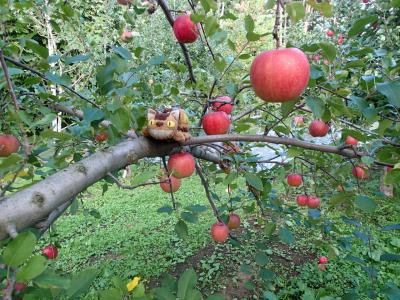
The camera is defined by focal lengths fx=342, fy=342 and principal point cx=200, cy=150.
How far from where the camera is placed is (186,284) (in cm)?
78

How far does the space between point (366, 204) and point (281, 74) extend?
611mm

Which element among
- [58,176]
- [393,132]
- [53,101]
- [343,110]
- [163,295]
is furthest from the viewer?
[53,101]

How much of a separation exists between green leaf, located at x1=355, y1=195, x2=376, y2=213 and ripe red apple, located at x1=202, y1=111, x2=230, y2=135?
530 millimetres

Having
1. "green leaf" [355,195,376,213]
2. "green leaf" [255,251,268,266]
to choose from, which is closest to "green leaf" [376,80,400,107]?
"green leaf" [355,195,376,213]

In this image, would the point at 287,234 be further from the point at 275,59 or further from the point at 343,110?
the point at 275,59

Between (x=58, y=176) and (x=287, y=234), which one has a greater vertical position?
(x=58, y=176)

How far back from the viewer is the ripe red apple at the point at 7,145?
3.95 ft

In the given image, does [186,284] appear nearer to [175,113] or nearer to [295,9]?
[175,113]

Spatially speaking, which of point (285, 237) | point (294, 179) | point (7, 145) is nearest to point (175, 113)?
point (7, 145)

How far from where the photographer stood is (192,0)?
4.66ft

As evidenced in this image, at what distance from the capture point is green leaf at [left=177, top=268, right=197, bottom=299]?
0.77 metres

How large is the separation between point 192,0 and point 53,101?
693 millimetres

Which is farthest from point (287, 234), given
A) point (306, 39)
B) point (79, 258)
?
point (306, 39)

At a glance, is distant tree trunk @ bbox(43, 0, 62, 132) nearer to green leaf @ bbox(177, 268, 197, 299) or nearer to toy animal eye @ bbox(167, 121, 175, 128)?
toy animal eye @ bbox(167, 121, 175, 128)
